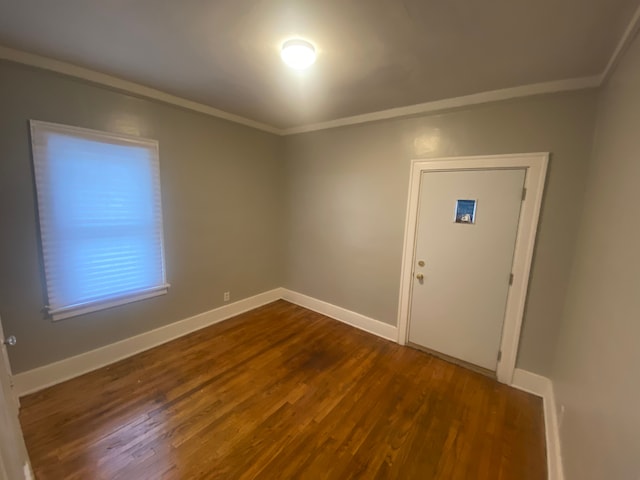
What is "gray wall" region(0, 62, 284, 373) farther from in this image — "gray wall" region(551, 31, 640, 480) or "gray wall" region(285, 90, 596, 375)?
"gray wall" region(551, 31, 640, 480)

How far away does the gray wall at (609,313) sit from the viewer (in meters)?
0.98

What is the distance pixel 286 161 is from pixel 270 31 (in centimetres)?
241

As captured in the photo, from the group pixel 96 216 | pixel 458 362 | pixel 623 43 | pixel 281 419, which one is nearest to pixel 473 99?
pixel 623 43

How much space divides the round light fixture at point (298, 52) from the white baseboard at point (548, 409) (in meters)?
2.91

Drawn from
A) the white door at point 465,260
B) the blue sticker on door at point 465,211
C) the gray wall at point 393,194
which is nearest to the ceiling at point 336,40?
the gray wall at point 393,194

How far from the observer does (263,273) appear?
13.0ft

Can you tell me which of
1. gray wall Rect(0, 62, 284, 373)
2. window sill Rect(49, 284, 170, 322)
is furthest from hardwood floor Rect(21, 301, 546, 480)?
window sill Rect(49, 284, 170, 322)

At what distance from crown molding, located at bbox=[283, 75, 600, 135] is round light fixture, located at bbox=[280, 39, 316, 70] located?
1321mm

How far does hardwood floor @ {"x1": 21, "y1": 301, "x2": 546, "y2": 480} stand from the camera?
1615 mm

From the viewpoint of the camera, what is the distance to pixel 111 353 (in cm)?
253

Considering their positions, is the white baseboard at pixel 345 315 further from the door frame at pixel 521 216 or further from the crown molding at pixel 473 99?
the crown molding at pixel 473 99

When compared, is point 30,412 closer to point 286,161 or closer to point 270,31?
point 270,31

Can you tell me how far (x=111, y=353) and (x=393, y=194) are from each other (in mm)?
3246

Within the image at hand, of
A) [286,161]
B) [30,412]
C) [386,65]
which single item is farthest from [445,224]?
[30,412]
